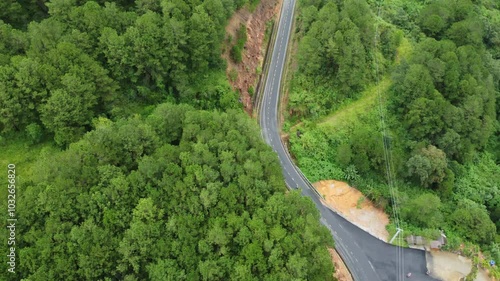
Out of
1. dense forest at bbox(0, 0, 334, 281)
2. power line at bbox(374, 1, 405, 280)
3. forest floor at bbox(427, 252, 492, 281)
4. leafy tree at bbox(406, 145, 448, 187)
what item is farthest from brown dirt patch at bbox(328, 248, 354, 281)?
leafy tree at bbox(406, 145, 448, 187)

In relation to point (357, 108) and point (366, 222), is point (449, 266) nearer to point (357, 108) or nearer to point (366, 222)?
point (366, 222)

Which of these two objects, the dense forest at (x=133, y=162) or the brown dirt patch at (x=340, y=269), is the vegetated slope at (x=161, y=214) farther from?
the brown dirt patch at (x=340, y=269)

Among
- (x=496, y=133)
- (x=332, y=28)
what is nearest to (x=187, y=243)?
Result: (x=332, y=28)

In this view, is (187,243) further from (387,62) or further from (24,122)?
(387,62)

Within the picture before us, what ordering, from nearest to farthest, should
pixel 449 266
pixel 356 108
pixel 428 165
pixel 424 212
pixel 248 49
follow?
pixel 449 266
pixel 424 212
pixel 428 165
pixel 356 108
pixel 248 49

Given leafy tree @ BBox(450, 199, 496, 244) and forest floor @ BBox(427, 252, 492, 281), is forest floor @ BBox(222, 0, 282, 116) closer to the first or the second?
forest floor @ BBox(427, 252, 492, 281)

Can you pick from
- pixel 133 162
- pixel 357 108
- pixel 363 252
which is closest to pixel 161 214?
pixel 133 162

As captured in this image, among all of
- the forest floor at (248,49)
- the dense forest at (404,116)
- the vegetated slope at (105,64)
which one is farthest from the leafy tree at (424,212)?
the vegetated slope at (105,64)
